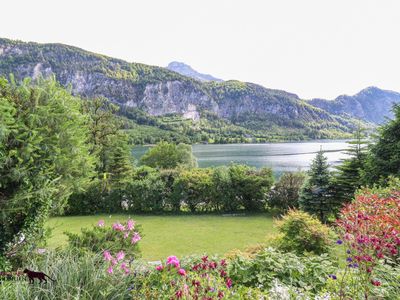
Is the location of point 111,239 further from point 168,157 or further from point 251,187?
point 168,157

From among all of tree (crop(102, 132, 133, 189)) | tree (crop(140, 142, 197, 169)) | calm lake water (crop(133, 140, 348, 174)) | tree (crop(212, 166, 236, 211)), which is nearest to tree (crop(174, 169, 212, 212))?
tree (crop(212, 166, 236, 211))

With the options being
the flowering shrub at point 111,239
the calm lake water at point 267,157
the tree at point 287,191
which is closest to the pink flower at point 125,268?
the flowering shrub at point 111,239

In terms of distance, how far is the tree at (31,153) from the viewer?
5379 millimetres

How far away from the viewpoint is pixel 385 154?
12.4 m

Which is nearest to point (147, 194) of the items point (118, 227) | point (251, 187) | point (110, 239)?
point (251, 187)

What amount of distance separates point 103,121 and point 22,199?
20.1 m

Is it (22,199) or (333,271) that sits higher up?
(22,199)

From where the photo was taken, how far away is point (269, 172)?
61.4 ft

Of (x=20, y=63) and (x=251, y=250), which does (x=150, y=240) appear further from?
(x=20, y=63)

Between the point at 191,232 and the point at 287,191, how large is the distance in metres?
7.25

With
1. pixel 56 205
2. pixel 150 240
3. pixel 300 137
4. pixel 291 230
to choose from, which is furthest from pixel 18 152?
pixel 300 137

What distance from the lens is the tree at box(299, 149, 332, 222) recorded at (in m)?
15.0

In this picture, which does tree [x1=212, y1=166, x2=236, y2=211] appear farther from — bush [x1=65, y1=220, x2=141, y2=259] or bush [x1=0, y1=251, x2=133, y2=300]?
bush [x1=0, y1=251, x2=133, y2=300]

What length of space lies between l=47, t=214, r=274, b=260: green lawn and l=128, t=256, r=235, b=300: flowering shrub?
609 centimetres
